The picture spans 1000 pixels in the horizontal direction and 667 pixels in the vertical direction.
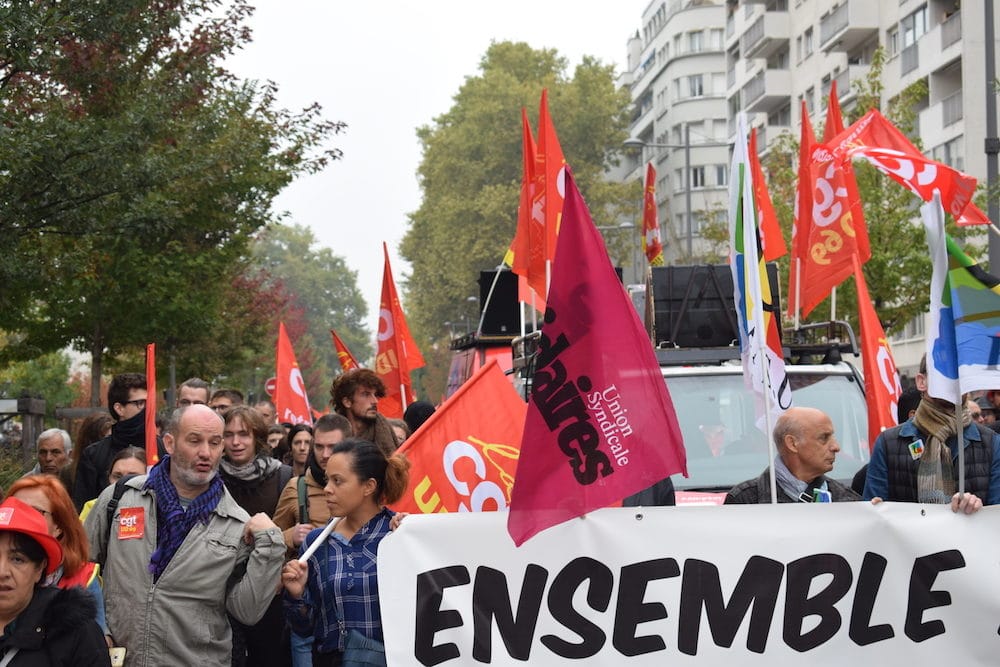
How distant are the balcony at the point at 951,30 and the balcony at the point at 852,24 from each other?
25.9 feet

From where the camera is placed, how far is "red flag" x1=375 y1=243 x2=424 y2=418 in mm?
13797

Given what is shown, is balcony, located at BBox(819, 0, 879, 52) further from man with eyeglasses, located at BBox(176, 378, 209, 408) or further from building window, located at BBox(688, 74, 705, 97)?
man with eyeglasses, located at BBox(176, 378, 209, 408)

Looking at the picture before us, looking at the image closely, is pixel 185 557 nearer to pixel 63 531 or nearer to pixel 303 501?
pixel 63 531

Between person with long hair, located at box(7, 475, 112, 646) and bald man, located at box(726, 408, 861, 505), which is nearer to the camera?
person with long hair, located at box(7, 475, 112, 646)

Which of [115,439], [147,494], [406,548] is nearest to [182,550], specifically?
[147,494]

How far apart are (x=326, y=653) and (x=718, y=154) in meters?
78.3

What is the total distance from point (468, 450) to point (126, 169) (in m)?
6.88

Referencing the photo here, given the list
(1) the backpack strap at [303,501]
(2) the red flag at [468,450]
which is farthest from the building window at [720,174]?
(1) the backpack strap at [303,501]

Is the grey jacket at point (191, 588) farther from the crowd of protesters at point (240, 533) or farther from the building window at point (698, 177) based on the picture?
the building window at point (698, 177)

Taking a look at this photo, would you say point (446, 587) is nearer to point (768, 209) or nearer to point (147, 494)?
point (147, 494)

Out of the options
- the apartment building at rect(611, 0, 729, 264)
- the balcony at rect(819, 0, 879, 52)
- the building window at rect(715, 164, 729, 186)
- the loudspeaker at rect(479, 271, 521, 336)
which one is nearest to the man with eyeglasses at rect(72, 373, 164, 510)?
the loudspeaker at rect(479, 271, 521, 336)

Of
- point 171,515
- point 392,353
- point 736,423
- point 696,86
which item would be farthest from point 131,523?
point 696,86

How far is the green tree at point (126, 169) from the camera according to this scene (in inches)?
486

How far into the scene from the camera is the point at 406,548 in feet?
19.2
